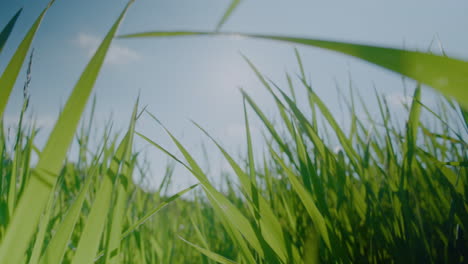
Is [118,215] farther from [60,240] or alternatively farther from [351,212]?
[351,212]

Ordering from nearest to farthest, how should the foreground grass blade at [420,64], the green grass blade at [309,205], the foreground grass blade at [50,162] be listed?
the foreground grass blade at [420,64] < the foreground grass blade at [50,162] < the green grass blade at [309,205]

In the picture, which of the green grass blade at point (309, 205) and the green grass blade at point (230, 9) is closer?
the green grass blade at point (230, 9)

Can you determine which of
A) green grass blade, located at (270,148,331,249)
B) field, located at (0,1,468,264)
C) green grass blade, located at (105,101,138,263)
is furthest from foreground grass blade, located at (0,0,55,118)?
green grass blade, located at (270,148,331,249)

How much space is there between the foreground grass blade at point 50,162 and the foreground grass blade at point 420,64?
17 centimetres

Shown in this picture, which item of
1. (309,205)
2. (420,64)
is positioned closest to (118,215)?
(309,205)

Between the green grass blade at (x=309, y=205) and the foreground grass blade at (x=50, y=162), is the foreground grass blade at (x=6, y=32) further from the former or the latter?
the green grass blade at (x=309, y=205)

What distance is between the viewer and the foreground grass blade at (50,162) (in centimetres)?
26

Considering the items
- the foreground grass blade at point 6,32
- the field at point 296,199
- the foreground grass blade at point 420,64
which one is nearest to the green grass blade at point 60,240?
the field at point 296,199

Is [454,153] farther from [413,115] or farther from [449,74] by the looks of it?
[449,74]

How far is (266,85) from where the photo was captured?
527mm

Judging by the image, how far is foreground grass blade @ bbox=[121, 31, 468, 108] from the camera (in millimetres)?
141

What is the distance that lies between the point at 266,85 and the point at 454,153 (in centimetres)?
68

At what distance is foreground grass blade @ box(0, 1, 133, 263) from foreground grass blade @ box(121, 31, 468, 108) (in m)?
0.17

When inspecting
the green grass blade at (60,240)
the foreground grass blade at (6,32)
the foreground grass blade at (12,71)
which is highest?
the foreground grass blade at (6,32)
